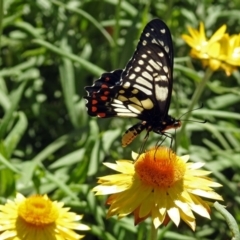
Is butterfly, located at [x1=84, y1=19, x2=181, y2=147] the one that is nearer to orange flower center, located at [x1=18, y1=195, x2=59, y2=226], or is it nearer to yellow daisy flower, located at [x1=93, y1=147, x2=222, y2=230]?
yellow daisy flower, located at [x1=93, y1=147, x2=222, y2=230]

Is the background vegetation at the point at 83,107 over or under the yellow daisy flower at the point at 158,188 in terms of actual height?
A: under

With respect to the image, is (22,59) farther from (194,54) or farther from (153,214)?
(153,214)

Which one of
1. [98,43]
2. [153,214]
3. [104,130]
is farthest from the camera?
[98,43]

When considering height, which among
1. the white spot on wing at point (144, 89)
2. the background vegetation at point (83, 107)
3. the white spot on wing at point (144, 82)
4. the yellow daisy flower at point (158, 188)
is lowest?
the background vegetation at point (83, 107)

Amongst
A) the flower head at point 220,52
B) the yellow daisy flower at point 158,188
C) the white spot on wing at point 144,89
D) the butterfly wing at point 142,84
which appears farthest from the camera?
the flower head at point 220,52

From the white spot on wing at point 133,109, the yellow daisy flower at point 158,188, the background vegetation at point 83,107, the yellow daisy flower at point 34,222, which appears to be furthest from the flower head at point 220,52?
the yellow daisy flower at point 34,222

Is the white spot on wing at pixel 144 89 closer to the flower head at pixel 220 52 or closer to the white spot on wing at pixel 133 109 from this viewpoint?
the white spot on wing at pixel 133 109

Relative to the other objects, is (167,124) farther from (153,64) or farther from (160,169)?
(160,169)

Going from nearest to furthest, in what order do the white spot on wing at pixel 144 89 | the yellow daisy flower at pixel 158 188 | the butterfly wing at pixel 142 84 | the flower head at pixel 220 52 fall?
the yellow daisy flower at pixel 158 188 → the butterfly wing at pixel 142 84 → the white spot on wing at pixel 144 89 → the flower head at pixel 220 52

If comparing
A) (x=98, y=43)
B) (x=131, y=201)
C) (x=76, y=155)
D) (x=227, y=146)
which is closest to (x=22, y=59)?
(x=98, y=43)
